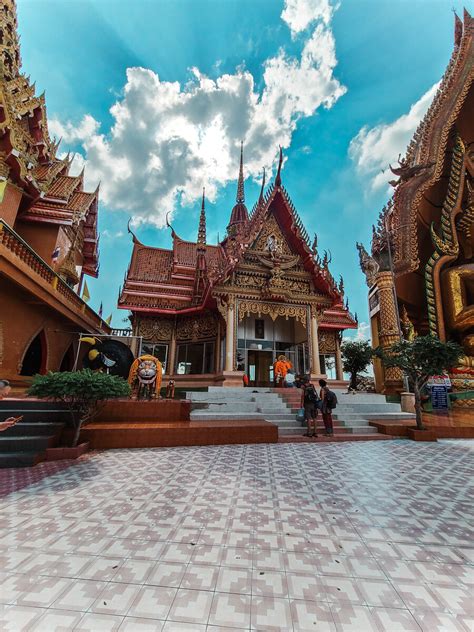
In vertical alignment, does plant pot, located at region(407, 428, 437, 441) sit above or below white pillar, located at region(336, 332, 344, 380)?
below

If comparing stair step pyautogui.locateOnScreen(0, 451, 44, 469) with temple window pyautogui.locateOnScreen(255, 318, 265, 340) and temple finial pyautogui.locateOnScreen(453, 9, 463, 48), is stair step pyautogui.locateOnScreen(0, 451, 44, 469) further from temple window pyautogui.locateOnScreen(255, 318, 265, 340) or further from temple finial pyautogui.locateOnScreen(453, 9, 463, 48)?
temple finial pyautogui.locateOnScreen(453, 9, 463, 48)

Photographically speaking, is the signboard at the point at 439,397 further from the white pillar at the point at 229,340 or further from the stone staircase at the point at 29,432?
the stone staircase at the point at 29,432

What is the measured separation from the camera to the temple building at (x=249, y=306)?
33.8 feet

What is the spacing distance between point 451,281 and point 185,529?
12610 millimetres

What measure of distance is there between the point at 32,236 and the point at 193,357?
7984 millimetres

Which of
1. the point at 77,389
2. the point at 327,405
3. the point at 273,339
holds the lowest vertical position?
the point at 327,405

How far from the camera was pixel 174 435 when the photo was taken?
17.2 feet

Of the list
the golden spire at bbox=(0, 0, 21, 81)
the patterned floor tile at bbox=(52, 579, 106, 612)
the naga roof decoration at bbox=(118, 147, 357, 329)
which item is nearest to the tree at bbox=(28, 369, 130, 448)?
the patterned floor tile at bbox=(52, 579, 106, 612)

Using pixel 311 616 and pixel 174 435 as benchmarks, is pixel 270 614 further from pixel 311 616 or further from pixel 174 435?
pixel 174 435

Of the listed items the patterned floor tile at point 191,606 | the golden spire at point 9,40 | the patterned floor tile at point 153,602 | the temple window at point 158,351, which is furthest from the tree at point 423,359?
the golden spire at point 9,40

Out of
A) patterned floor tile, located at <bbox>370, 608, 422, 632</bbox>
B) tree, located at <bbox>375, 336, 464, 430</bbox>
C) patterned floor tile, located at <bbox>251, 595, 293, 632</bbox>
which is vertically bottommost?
patterned floor tile, located at <bbox>251, 595, 293, 632</bbox>

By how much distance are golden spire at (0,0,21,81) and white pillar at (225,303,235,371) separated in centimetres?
1149

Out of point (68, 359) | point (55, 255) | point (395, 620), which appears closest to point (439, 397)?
point (395, 620)

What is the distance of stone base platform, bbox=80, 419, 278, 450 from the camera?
5035 mm
